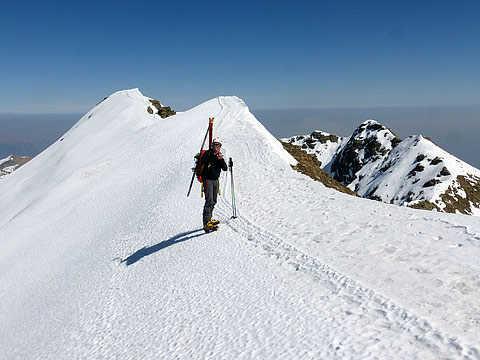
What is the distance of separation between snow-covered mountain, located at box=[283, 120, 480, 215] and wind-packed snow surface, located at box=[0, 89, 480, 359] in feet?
198

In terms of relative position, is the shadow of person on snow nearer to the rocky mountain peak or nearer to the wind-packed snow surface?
the wind-packed snow surface

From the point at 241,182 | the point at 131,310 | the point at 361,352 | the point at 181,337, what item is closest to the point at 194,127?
the point at 241,182

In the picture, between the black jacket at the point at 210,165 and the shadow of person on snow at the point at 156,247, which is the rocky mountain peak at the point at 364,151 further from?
the black jacket at the point at 210,165

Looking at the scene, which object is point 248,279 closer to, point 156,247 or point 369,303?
point 369,303

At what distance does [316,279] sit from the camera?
288 inches

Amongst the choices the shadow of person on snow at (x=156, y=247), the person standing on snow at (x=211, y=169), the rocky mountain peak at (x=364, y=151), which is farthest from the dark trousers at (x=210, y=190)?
the rocky mountain peak at (x=364, y=151)

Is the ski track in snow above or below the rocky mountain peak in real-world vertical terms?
above

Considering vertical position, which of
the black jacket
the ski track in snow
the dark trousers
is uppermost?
the black jacket

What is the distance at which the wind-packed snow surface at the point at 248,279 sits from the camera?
17.9ft

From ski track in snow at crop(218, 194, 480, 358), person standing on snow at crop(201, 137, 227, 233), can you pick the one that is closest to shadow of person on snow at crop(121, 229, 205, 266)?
person standing on snow at crop(201, 137, 227, 233)

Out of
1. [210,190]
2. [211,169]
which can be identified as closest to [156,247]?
[210,190]

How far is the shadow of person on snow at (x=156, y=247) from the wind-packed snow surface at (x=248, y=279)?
8 centimetres

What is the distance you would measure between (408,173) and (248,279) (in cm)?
13089

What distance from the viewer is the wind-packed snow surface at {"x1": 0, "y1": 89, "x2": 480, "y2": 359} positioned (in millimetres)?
5465
